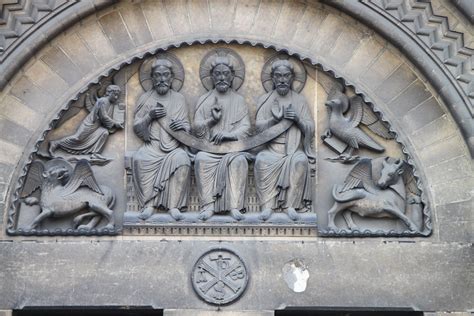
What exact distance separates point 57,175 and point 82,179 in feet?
0.92

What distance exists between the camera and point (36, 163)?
13.5 meters

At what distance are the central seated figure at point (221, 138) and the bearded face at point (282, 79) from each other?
1.44 feet

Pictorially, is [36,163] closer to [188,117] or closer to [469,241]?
[188,117]

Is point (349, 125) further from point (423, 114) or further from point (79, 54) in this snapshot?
point (79, 54)

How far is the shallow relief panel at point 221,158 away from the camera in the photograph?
13312mm

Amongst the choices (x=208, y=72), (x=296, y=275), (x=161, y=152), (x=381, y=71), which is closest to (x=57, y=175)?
(x=161, y=152)

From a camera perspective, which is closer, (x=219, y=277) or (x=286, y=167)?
(x=219, y=277)

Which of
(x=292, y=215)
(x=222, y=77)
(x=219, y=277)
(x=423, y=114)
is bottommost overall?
(x=219, y=277)

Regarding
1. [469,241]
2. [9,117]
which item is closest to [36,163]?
[9,117]

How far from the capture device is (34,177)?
13461 millimetres

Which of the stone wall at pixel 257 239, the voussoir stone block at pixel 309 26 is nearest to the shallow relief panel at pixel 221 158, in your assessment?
the stone wall at pixel 257 239

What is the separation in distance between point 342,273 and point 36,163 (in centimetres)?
362

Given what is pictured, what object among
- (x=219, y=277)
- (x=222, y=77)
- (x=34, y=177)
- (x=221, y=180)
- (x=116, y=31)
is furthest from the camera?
(x=116, y=31)

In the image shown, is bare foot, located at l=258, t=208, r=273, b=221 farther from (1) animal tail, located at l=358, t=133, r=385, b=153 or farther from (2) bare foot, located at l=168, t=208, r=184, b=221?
(1) animal tail, located at l=358, t=133, r=385, b=153
